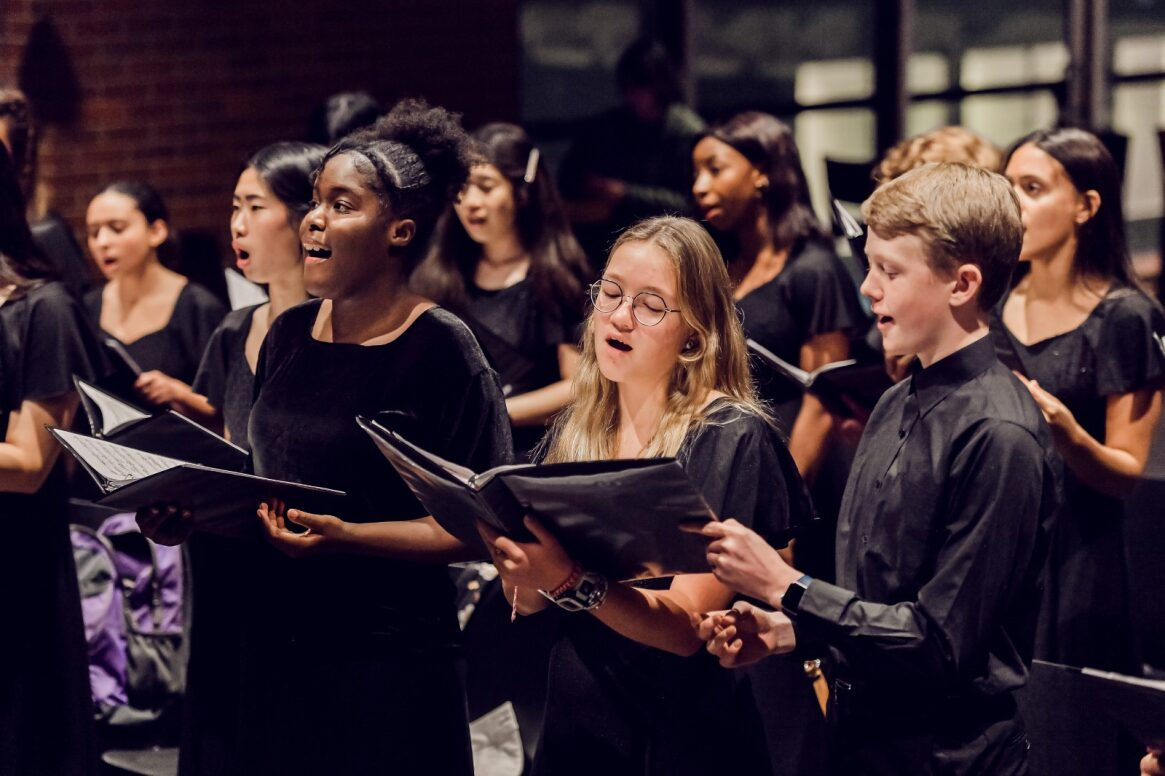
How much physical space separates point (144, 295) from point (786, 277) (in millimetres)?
1748

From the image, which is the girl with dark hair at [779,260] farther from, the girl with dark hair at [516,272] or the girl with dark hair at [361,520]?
the girl with dark hair at [361,520]

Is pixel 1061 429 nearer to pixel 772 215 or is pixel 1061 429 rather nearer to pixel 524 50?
pixel 772 215

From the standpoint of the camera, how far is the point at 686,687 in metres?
2.38

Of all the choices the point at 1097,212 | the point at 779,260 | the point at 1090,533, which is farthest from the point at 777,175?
the point at 1090,533

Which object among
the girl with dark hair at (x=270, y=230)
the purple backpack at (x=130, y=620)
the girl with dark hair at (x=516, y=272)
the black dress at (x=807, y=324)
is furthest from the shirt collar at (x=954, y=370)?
the purple backpack at (x=130, y=620)

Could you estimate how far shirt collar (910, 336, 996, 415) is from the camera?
2.22 metres

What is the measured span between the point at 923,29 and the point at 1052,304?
5868mm

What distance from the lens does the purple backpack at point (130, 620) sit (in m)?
4.25

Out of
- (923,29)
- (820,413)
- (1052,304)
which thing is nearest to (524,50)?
(923,29)

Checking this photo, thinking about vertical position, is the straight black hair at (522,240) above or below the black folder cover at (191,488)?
above

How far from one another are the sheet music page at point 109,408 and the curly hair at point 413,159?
0.61m

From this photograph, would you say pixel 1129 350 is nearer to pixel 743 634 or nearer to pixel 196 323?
pixel 743 634

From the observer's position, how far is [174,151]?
5.77 m

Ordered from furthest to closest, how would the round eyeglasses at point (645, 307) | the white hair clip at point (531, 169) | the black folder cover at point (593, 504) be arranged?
the white hair clip at point (531, 169), the round eyeglasses at point (645, 307), the black folder cover at point (593, 504)
